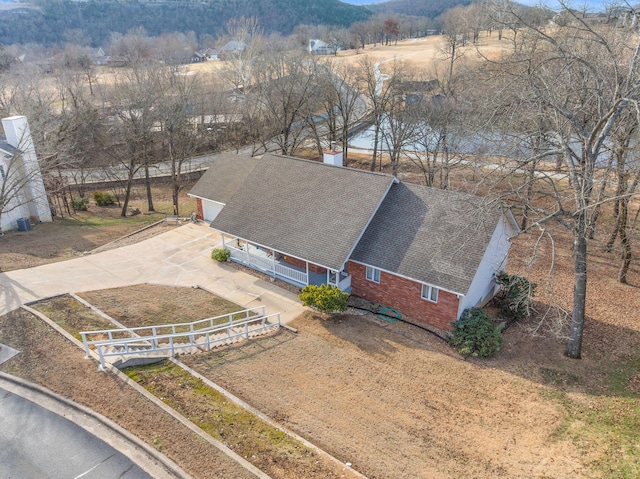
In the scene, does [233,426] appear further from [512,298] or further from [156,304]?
[512,298]

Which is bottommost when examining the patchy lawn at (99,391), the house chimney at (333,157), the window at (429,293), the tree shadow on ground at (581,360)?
the tree shadow on ground at (581,360)

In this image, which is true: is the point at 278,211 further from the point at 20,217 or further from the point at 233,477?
the point at 20,217

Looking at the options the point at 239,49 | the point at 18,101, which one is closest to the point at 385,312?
the point at 18,101

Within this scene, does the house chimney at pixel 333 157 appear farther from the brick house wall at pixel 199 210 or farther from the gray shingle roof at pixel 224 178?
the brick house wall at pixel 199 210

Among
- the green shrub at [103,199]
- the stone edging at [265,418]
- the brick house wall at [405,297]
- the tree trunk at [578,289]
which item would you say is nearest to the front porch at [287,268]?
the brick house wall at [405,297]

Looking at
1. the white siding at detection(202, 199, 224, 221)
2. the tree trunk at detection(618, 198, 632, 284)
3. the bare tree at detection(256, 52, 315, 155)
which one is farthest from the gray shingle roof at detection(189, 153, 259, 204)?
the tree trunk at detection(618, 198, 632, 284)

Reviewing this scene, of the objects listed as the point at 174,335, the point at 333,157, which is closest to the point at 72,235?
the point at 333,157
